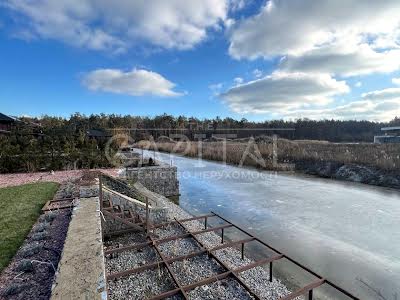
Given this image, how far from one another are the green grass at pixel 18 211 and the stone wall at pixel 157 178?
2533 mm

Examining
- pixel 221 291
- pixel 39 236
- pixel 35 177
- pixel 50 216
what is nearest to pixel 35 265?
pixel 39 236

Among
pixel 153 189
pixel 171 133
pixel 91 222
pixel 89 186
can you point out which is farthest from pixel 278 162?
pixel 171 133

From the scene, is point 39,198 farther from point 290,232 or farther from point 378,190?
point 378,190

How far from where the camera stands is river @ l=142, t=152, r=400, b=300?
4.34 m

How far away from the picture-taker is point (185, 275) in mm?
3664

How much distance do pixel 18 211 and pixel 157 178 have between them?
4.67 m

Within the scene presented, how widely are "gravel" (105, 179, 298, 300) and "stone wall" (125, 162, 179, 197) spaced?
4.35 meters

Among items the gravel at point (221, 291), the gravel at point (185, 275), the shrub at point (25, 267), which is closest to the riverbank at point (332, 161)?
the gravel at point (185, 275)

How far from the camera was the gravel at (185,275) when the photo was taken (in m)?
3.25

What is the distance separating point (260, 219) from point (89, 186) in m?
4.38

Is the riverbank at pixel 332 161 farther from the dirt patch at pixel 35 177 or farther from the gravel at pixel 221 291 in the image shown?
the dirt patch at pixel 35 177

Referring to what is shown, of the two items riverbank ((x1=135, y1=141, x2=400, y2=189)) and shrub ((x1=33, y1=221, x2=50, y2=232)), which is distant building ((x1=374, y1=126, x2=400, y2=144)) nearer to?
riverbank ((x1=135, y1=141, x2=400, y2=189))

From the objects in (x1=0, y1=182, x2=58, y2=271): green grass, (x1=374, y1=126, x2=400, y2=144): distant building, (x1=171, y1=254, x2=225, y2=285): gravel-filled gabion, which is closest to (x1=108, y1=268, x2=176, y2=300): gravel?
(x1=171, y1=254, x2=225, y2=285): gravel-filled gabion

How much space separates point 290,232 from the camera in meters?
5.98
